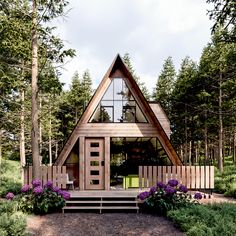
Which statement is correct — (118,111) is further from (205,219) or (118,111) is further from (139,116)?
(205,219)

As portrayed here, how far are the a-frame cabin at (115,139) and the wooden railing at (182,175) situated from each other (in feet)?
4.27

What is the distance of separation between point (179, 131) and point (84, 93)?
43.5ft

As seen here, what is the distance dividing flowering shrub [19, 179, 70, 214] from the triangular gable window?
15.8ft

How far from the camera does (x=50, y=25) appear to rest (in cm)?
1212

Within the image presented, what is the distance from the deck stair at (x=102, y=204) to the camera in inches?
400

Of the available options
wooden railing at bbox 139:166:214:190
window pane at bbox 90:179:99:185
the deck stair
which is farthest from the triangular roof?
the deck stair

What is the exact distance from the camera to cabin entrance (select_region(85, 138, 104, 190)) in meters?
14.0

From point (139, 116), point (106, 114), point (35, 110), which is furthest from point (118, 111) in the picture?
point (35, 110)

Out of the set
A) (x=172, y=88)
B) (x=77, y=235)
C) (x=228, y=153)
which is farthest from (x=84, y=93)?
(x=228, y=153)

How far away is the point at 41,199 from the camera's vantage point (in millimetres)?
9938

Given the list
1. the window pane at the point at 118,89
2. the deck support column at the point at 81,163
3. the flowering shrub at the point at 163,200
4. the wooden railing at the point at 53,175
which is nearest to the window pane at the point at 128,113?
the window pane at the point at 118,89

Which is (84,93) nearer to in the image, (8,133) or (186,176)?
(8,133)

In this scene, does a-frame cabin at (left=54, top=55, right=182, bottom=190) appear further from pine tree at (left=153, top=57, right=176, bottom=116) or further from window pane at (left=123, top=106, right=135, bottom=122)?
pine tree at (left=153, top=57, right=176, bottom=116)

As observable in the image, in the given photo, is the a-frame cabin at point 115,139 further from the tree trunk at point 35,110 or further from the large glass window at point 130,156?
the tree trunk at point 35,110
